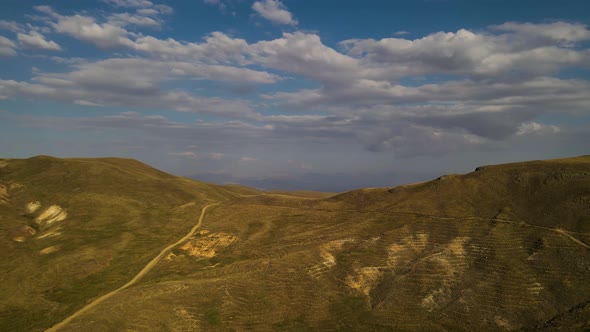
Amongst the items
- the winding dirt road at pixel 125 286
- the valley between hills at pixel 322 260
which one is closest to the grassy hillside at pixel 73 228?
the valley between hills at pixel 322 260

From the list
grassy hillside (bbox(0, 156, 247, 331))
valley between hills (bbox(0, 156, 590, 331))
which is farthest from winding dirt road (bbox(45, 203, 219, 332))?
grassy hillside (bbox(0, 156, 247, 331))

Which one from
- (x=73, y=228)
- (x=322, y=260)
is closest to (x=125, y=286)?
(x=322, y=260)

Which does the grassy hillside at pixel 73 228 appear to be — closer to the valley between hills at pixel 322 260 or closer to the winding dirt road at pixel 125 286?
the valley between hills at pixel 322 260

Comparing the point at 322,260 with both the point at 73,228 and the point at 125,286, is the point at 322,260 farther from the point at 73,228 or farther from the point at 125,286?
the point at 73,228

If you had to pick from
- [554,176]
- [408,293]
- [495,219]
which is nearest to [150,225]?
[408,293]

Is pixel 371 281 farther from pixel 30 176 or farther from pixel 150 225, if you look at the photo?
pixel 30 176

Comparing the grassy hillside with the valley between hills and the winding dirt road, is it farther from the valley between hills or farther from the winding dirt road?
the winding dirt road
